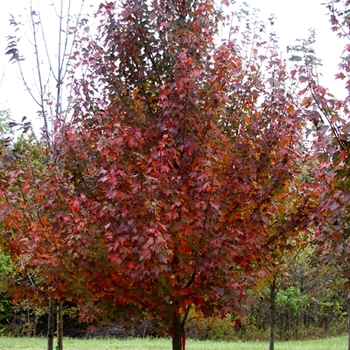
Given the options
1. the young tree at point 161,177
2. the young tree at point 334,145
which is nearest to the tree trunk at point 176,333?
the young tree at point 161,177

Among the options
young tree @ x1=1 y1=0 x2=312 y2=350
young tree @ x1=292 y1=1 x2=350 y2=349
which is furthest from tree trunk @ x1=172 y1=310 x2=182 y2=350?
young tree @ x1=292 y1=1 x2=350 y2=349

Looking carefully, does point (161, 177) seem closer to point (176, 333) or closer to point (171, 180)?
point (171, 180)

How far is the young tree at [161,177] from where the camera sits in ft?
15.4

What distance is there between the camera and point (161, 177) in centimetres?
464

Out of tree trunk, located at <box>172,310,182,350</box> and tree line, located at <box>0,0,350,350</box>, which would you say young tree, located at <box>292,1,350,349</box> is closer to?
tree line, located at <box>0,0,350,350</box>

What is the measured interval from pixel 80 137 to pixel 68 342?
12211 millimetres

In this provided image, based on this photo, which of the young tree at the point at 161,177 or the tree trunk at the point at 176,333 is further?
the tree trunk at the point at 176,333

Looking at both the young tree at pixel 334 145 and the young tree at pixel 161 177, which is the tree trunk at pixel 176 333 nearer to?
the young tree at pixel 161 177

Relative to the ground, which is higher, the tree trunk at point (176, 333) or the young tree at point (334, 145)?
the young tree at point (334, 145)

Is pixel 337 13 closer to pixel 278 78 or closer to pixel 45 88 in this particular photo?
pixel 278 78

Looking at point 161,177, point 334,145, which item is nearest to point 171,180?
point 161,177

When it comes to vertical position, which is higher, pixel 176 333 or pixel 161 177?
pixel 161 177

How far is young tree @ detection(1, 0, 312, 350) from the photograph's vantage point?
469 centimetres

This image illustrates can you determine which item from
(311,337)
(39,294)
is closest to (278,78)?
(39,294)
